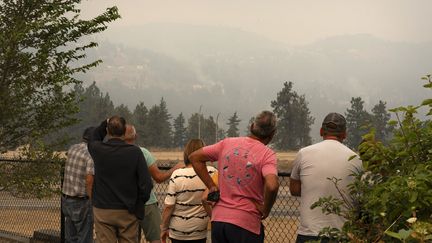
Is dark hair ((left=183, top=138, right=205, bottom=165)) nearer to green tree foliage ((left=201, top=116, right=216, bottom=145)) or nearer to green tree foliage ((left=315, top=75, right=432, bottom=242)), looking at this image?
green tree foliage ((left=315, top=75, right=432, bottom=242))

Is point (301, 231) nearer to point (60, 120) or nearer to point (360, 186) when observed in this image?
point (360, 186)

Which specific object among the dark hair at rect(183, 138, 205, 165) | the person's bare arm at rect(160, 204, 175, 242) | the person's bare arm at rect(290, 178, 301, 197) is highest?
the dark hair at rect(183, 138, 205, 165)

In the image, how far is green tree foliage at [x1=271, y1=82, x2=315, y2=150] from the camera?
364 feet

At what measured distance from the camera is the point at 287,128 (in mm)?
114812

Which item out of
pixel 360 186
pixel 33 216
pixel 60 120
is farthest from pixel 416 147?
pixel 33 216

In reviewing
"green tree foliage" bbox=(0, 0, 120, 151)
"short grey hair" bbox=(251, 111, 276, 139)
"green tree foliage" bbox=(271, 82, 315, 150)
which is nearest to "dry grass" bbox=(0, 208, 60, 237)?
"green tree foliage" bbox=(0, 0, 120, 151)

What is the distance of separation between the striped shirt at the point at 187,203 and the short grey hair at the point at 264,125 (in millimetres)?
987

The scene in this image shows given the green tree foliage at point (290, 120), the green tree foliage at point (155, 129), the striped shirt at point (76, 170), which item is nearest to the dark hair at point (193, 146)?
the striped shirt at point (76, 170)

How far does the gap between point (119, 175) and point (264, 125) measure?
1657mm

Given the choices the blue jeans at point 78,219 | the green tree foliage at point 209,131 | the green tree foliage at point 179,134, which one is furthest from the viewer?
the green tree foliage at point 179,134

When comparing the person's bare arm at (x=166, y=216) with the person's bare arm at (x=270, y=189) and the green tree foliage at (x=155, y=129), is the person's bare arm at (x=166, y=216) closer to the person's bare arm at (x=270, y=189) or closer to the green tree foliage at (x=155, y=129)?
the person's bare arm at (x=270, y=189)

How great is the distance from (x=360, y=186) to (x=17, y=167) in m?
6.51

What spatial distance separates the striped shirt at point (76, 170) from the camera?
18.8ft

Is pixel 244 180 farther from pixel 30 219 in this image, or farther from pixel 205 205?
pixel 30 219
